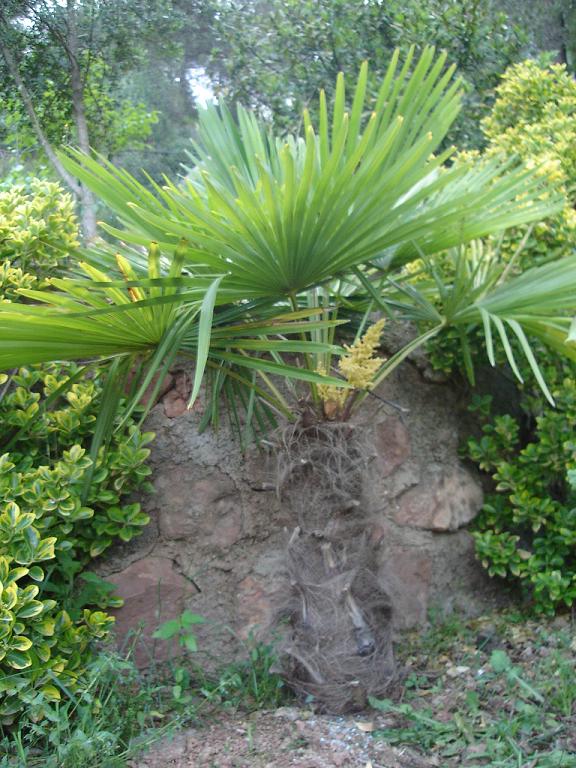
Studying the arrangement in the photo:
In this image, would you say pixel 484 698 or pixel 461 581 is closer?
pixel 484 698

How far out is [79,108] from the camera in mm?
4895

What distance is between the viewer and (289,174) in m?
2.15

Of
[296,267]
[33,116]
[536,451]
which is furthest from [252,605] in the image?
[33,116]

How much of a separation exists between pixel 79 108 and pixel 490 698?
159 inches

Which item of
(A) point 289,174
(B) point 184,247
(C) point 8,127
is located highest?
(C) point 8,127

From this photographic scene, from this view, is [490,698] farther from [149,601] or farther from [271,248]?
[271,248]

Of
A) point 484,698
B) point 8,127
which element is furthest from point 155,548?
point 8,127

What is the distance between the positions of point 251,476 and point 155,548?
521 millimetres

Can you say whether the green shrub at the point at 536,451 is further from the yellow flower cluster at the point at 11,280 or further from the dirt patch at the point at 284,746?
the yellow flower cluster at the point at 11,280

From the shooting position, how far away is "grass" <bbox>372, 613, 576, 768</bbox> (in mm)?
2629

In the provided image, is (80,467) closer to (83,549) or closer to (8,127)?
(83,549)

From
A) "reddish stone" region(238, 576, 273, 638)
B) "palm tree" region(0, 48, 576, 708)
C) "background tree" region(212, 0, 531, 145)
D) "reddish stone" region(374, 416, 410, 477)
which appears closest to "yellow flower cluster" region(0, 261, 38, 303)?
"palm tree" region(0, 48, 576, 708)

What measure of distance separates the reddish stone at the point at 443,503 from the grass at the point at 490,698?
1.63 feet

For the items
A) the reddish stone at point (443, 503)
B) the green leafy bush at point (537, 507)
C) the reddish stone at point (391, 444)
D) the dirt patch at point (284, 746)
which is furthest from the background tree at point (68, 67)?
the dirt patch at point (284, 746)
